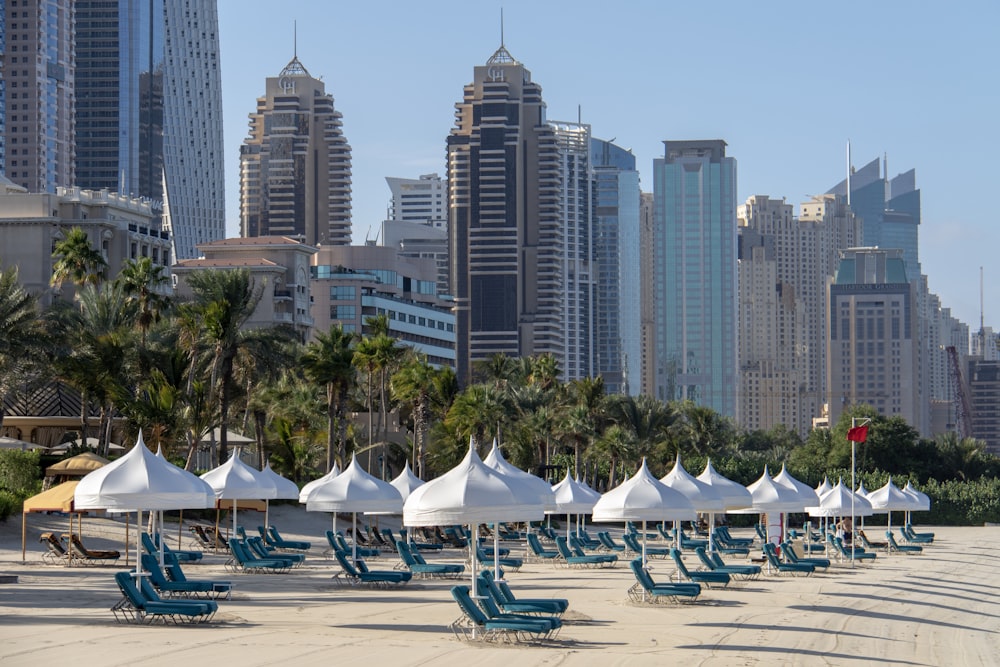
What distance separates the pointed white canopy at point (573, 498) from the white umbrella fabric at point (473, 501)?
17911 millimetres

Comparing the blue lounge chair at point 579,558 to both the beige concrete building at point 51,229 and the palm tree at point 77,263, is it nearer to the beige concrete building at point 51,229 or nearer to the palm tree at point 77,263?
the palm tree at point 77,263

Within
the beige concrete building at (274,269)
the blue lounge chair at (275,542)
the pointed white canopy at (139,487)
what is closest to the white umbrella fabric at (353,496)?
the blue lounge chair at (275,542)

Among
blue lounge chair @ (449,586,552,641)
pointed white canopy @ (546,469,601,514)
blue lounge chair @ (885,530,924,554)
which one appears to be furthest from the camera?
blue lounge chair @ (885,530,924,554)

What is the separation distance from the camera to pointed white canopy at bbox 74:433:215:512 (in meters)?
25.5

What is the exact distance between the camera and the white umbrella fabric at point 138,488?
25.5 meters

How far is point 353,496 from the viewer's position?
34656mm

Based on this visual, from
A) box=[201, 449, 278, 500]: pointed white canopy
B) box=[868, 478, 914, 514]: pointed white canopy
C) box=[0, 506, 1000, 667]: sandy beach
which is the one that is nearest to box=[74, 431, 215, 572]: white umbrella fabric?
box=[0, 506, 1000, 667]: sandy beach

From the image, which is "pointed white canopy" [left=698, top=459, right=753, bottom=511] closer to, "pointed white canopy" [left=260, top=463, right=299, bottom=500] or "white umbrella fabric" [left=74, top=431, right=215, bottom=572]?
→ "pointed white canopy" [left=260, top=463, right=299, bottom=500]

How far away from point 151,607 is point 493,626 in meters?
5.17

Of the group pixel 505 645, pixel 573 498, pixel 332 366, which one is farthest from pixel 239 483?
pixel 332 366

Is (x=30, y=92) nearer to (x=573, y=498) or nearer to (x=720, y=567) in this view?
(x=573, y=498)

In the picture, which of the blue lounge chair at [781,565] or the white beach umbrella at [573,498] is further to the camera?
the white beach umbrella at [573,498]

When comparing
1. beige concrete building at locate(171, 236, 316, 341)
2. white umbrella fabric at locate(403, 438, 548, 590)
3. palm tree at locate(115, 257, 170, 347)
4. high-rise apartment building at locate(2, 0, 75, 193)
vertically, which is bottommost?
white umbrella fabric at locate(403, 438, 548, 590)

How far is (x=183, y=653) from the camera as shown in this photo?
18875 mm
